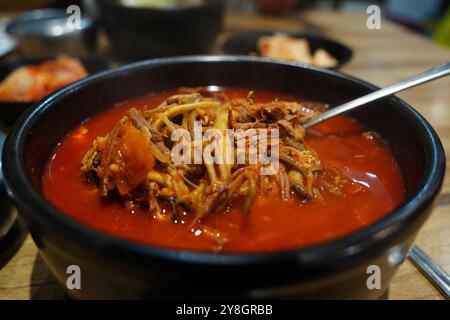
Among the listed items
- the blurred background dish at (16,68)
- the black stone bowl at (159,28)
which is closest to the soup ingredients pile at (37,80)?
the blurred background dish at (16,68)

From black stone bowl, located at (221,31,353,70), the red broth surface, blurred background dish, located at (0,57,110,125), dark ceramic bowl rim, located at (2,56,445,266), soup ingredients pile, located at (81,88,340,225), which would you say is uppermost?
dark ceramic bowl rim, located at (2,56,445,266)

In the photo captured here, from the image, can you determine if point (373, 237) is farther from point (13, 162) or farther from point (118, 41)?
point (118, 41)

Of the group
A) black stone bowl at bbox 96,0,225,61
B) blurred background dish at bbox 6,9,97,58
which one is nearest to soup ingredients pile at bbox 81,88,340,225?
black stone bowl at bbox 96,0,225,61

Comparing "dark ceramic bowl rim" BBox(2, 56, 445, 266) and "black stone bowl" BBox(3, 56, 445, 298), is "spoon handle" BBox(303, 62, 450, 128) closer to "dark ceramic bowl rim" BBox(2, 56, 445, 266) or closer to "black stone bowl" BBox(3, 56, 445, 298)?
"black stone bowl" BBox(3, 56, 445, 298)

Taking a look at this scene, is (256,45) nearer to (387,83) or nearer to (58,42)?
(387,83)

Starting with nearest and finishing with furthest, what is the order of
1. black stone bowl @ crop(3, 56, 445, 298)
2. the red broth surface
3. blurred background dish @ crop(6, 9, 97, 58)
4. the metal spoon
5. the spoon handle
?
black stone bowl @ crop(3, 56, 445, 298), the red broth surface, the metal spoon, the spoon handle, blurred background dish @ crop(6, 9, 97, 58)
